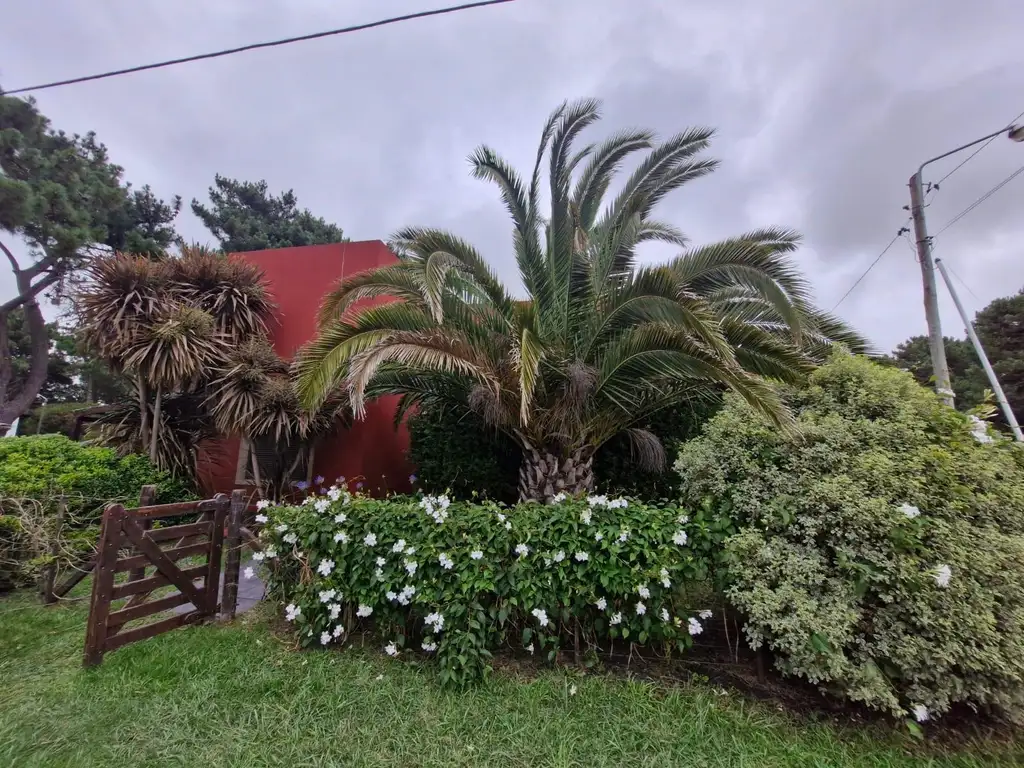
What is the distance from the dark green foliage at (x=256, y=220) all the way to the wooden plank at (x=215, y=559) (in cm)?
1865

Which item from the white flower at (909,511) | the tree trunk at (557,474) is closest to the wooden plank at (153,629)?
the tree trunk at (557,474)

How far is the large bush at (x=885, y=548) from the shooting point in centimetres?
247

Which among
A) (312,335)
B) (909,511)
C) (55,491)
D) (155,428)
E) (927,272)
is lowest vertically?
(55,491)

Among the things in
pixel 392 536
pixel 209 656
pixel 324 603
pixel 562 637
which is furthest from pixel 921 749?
pixel 209 656

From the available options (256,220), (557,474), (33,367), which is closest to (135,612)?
(557,474)

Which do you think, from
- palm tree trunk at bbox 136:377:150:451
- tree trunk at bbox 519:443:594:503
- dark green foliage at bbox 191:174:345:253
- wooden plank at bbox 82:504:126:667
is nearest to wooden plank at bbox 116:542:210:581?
wooden plank at bbox 82:504:126:667

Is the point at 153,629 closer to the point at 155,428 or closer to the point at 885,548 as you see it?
the point at 155,428

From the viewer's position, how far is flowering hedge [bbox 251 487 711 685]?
3.06m

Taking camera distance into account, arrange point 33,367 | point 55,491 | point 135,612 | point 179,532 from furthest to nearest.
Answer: point 33,367
point 55,491
point 179,532
point 135,612

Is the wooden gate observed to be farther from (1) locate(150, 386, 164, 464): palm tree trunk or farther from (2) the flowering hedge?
(1) locate(150, 386, 164, 464): palm tree trunk

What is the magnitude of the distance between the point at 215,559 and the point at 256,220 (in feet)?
72.4

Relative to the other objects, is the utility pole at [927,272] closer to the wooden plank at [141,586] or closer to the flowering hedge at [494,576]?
the flowering hedge at [494,576]

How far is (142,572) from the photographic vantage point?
174 inches

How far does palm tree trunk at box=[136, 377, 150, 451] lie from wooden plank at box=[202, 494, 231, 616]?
421 cm
